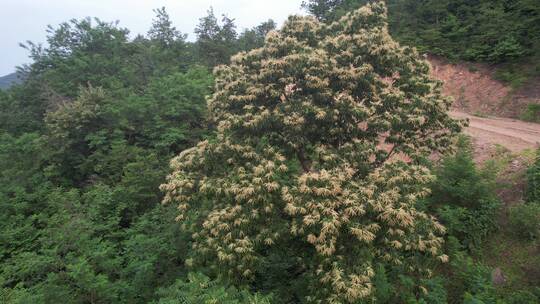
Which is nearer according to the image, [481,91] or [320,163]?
[320,163]

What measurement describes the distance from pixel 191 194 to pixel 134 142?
1169cm

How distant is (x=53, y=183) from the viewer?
18.7 meters

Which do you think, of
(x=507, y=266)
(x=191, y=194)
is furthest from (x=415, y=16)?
(x=191, y=194)

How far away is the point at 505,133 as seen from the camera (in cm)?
1570

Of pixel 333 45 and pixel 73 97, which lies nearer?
pixel 333 45

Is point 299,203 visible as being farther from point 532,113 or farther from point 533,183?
point 532,113

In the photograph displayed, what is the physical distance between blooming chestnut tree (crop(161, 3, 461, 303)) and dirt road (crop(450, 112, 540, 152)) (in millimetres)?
4950

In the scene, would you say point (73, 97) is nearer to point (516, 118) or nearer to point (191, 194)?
point (191, 194)

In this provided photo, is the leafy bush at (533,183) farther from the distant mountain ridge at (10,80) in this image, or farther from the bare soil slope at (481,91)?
the distant mountain ridge at (10,80)

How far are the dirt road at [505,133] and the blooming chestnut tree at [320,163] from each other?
4.95 m

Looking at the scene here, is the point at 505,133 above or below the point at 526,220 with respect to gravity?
above

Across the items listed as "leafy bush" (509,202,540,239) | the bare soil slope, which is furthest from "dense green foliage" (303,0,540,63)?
"leafy bush" (509,202,540,239)

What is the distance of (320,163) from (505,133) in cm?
1109

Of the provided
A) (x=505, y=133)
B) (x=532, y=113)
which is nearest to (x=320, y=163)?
(x=505, y=133)
